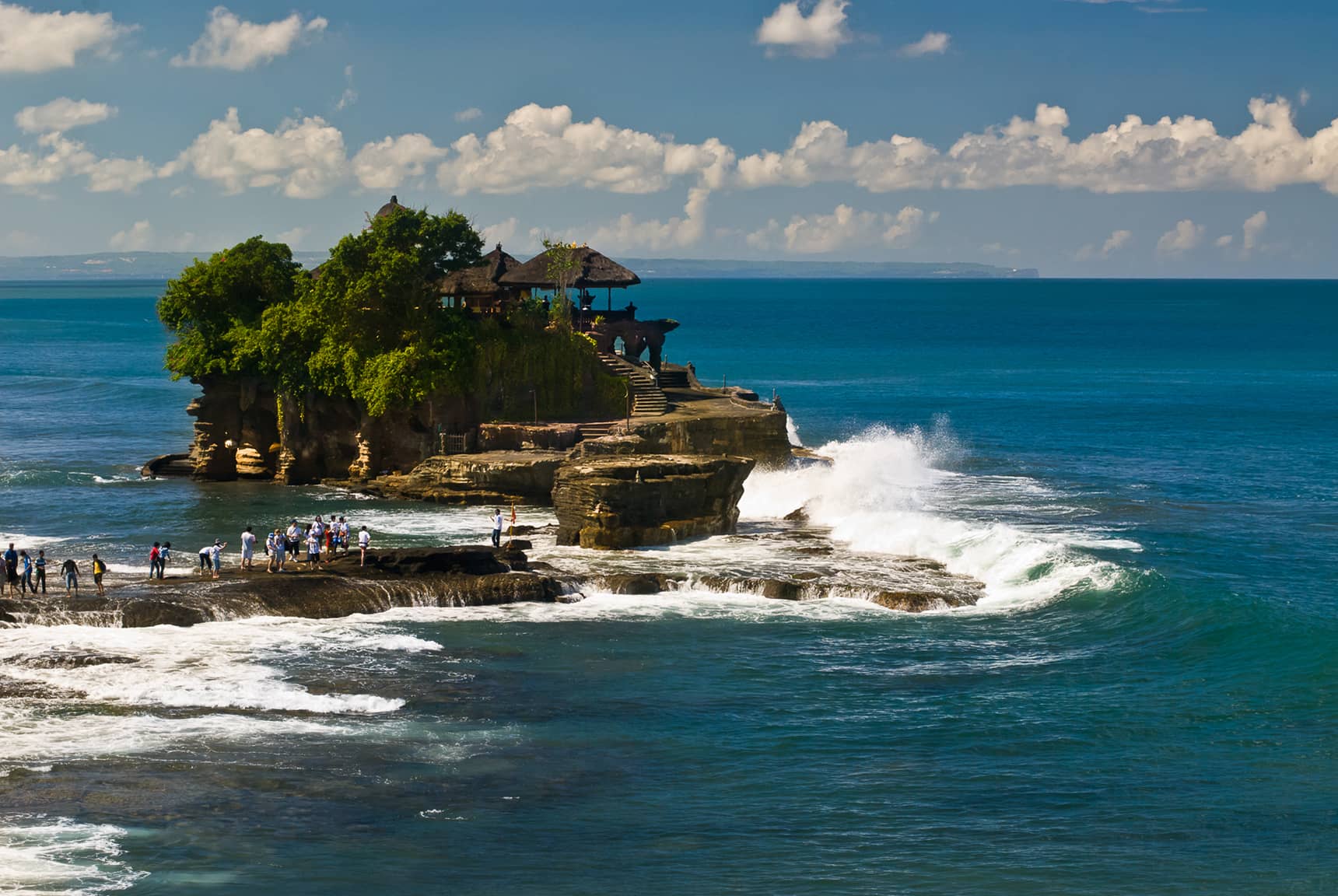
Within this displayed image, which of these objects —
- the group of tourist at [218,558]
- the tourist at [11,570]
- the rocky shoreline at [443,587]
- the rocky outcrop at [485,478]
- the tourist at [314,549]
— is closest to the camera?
the rocky shoreline at [443,587]

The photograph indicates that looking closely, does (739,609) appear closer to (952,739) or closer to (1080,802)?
(952,739)

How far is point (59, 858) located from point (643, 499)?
1070 inches

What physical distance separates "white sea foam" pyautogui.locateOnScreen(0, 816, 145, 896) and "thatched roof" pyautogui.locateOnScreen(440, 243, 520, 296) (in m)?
41.1

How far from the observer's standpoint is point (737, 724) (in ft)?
109

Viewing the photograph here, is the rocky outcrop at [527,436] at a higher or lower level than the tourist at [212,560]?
higher

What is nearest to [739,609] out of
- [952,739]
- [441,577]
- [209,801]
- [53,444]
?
[441,577]

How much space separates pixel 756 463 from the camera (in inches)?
2506

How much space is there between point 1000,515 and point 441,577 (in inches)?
937

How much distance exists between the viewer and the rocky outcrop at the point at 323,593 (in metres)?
40.0

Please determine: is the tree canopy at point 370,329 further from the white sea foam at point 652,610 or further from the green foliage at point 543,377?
the white sea foam at point 652,610

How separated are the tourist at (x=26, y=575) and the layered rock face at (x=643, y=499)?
54.0 ft

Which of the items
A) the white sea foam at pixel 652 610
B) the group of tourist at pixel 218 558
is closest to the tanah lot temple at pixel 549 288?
the group of tourist at pixel 218 558

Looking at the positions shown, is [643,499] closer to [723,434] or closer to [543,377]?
[723,434]

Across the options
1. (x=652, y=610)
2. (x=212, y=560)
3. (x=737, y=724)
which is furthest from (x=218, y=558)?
(x=737, y=724)
